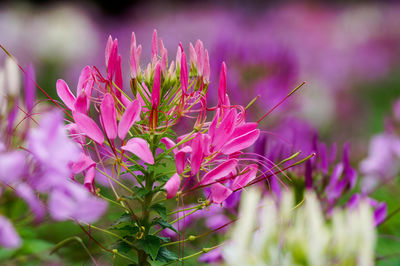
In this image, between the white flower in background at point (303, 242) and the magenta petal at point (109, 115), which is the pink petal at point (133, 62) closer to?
the magenta petal at point (109, 115)

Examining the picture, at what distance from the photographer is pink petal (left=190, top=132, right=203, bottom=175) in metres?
0.60

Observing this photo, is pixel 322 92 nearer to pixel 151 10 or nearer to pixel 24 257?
pixel 24 257

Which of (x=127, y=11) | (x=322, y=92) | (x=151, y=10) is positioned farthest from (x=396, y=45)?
(x=127, y=11)

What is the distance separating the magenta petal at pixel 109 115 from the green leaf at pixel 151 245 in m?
0.12

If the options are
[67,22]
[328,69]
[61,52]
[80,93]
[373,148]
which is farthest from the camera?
[328,69]

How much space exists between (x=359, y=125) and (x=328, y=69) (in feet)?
3.89

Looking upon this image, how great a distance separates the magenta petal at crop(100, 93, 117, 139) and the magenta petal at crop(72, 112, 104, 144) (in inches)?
0.5

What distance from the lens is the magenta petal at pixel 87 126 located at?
23.6 inches

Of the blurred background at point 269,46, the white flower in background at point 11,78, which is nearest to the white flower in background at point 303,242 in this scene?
the white flower in background at point 11,78

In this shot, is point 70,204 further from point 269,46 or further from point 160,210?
point 269,46

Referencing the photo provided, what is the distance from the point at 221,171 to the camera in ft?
2.03

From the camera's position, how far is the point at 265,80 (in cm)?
164

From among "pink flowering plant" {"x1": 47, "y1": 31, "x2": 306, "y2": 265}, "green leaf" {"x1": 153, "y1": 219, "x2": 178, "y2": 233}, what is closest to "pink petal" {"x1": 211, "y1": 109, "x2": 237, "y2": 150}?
"pink flowering plant" {"x1": 47, "y1": 31, "x2": 306, "y2": 265}

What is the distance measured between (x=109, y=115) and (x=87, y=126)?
3 cm
